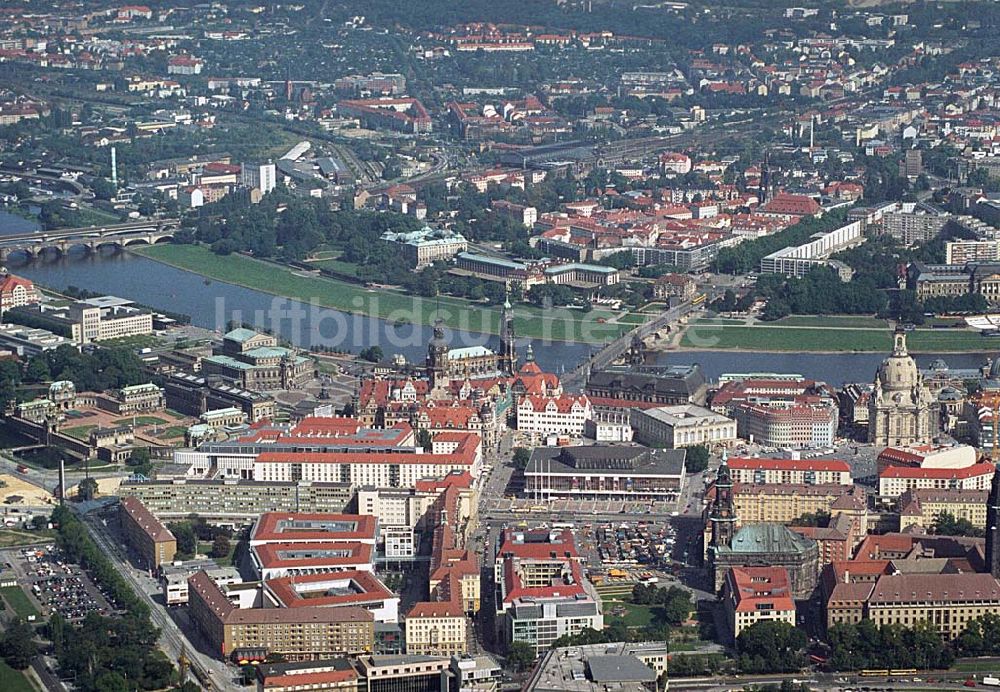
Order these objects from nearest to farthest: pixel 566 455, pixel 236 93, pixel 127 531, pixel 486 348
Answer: pixel 127 531, pixel 566 455, pixel 486 348, pixel 236 93

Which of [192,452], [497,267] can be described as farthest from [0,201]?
[192,452]

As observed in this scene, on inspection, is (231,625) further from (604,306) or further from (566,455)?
(604,306)

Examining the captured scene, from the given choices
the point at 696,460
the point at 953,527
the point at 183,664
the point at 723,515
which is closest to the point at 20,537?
the point at 183,664

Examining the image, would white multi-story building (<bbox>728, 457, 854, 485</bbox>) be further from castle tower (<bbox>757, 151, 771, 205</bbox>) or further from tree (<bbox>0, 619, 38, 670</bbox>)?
castle tower (<bbox>757, 151, 771, 205</bbox>)

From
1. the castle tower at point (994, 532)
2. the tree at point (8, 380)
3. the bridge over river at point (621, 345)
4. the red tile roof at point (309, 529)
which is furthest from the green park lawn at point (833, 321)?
the castle tower at point (994, 532)

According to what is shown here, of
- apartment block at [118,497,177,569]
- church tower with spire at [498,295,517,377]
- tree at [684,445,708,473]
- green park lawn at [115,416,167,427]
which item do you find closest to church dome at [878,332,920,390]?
tree at [684,445,708,473]

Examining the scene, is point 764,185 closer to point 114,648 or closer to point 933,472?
point 933,472

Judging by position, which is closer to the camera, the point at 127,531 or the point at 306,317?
the point at 127,531
